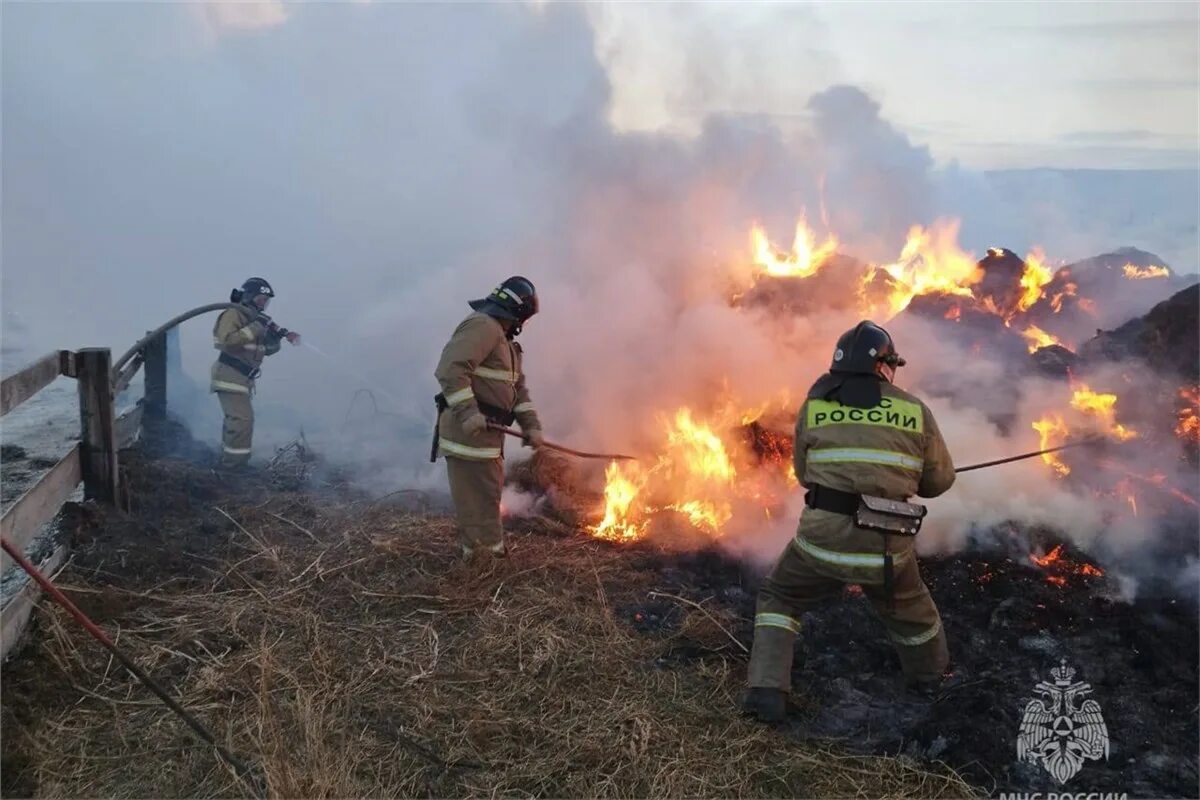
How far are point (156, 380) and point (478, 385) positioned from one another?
15.2ft

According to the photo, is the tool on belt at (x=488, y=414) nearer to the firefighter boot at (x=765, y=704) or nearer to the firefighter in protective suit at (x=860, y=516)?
the firefighter in protective suit at (x=860, y=516)

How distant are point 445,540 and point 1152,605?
4.65 metres

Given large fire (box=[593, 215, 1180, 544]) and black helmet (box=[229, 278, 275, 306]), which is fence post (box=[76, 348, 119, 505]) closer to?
black helmet (box=[229, 278, 275, 306])

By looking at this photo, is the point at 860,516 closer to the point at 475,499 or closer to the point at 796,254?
the point at 475,499

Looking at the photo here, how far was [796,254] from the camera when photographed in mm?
10266

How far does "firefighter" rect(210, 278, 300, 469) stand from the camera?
26.3 feet

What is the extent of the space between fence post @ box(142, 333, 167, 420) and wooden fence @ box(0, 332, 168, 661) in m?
0.96

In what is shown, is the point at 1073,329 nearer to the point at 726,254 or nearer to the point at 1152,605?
the point at 726,254

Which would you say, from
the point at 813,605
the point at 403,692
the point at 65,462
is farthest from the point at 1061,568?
the point at 65,462

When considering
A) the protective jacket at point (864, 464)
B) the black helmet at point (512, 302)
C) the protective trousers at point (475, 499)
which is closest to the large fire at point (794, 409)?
the protective trousers at point (475, 499)

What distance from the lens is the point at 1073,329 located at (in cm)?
948

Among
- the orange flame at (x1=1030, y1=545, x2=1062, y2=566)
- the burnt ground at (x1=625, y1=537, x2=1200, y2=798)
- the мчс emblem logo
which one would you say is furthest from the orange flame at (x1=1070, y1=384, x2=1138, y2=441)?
the мчс emblem logo

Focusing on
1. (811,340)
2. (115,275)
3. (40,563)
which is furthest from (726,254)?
(115,275)

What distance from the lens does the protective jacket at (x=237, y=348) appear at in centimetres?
805
